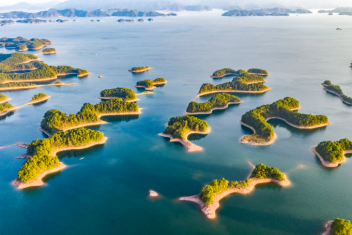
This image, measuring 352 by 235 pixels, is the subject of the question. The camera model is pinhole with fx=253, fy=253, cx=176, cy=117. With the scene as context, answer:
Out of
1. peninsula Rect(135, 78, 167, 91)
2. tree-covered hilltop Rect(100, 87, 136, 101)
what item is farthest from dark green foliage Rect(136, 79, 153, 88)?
tree-covered hilltop Rect(100, 87, 136, 101)

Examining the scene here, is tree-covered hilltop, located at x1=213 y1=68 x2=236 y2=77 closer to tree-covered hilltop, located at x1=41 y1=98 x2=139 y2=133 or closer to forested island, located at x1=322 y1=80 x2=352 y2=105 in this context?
forested island, located at x1=322 y1=80 x2=352 y2=105

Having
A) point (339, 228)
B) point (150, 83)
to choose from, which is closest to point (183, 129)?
point (339, 228)

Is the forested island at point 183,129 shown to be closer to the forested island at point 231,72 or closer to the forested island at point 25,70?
the forested island at point 231,72

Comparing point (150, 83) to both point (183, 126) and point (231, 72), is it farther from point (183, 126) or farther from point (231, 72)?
point (183, 126)

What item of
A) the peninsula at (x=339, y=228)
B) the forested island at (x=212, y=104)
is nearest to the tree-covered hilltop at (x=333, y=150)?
the peninsula at (x=339, y=228)

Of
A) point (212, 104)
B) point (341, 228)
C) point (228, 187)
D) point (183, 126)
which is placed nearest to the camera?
point (341, 228)

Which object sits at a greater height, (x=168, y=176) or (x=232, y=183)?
(x=232, y=183)

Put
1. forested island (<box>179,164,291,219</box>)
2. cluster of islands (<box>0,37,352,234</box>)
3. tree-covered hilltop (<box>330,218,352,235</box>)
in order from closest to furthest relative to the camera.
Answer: tree-covered hilltop (<box>330,218,352,235</box>), forested island (<box>179,164,291,219</box>), cluster of islands (<box>0,37,352,234</box>)
